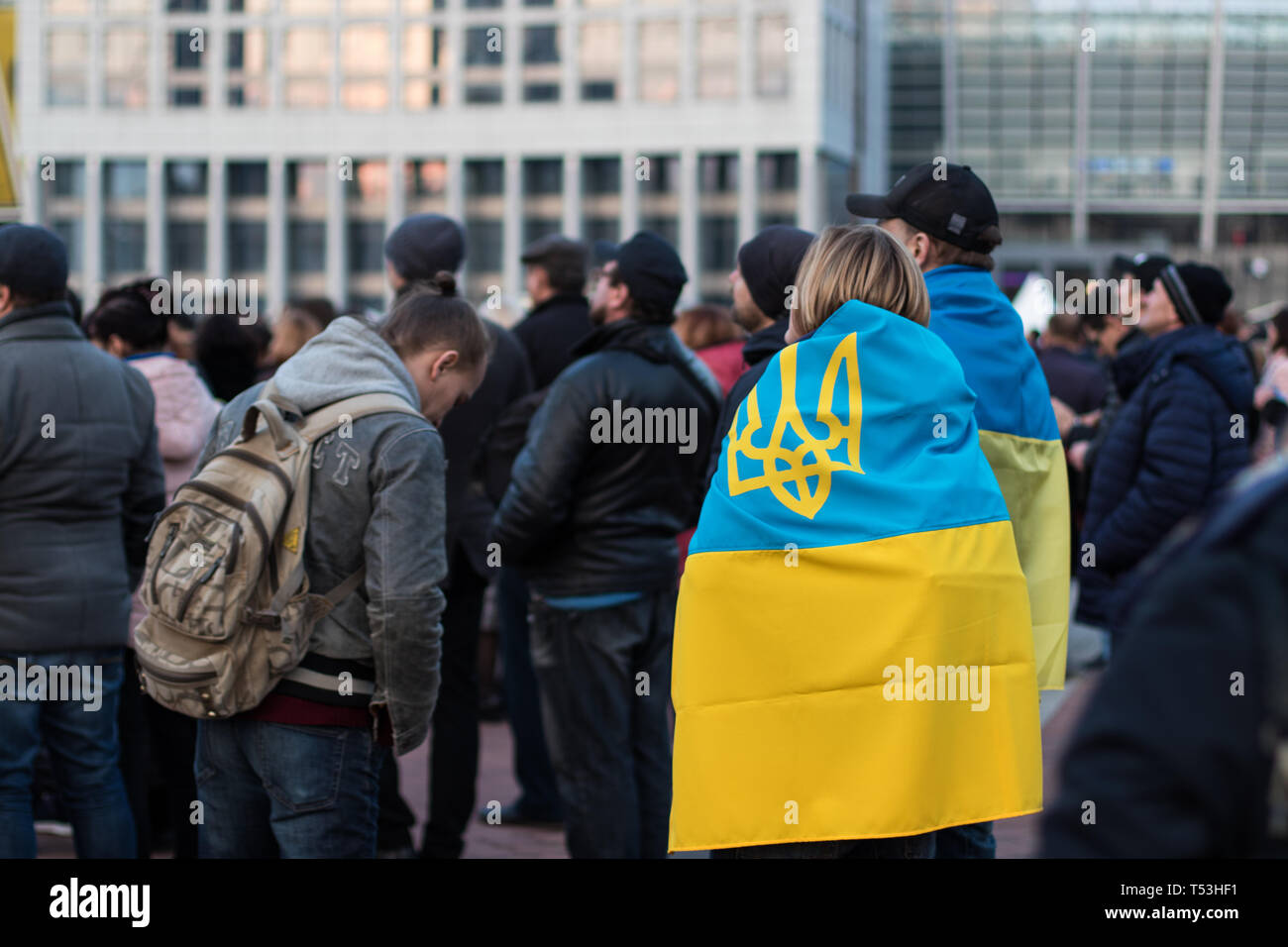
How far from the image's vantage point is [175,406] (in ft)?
17.8

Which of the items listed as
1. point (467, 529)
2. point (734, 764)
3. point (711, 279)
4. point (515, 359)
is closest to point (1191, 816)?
point (734, 764)

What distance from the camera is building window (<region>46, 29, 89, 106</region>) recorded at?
77625mm

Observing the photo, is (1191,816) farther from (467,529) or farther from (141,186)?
(141,186)

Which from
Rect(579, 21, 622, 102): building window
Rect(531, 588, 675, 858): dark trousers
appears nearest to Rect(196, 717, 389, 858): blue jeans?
Rect(531, 588, 675, 858): dark trousers

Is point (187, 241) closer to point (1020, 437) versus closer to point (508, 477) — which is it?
point (508, 477)

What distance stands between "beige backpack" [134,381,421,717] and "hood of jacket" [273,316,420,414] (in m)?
0.08

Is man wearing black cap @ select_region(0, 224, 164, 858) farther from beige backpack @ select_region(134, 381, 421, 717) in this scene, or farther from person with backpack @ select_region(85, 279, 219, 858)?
beige backpack @ select_region(134, 381, 421, 717)

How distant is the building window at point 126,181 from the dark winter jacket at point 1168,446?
77.0m

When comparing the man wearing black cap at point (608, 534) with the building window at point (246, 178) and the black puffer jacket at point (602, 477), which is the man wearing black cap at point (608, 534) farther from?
the building window at point (246, 178)

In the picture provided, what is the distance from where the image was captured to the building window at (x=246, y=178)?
76938 mm

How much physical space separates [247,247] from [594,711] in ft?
248

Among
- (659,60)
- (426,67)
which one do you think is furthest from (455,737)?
(426,67)

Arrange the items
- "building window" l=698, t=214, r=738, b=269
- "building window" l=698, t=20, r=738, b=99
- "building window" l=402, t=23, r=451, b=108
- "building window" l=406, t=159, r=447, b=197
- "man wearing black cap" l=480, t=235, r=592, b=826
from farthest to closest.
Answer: "building window" l=406, t=159, r=447, b=197 → "building window" l=402, t=23, r=451, b=108 → "building window" l=698, t=20, r=738, b=99 → "building window" l=698, t=214, r=738, b=269 → "man wearing black cap" l=480, t=235, r=592, b=826
